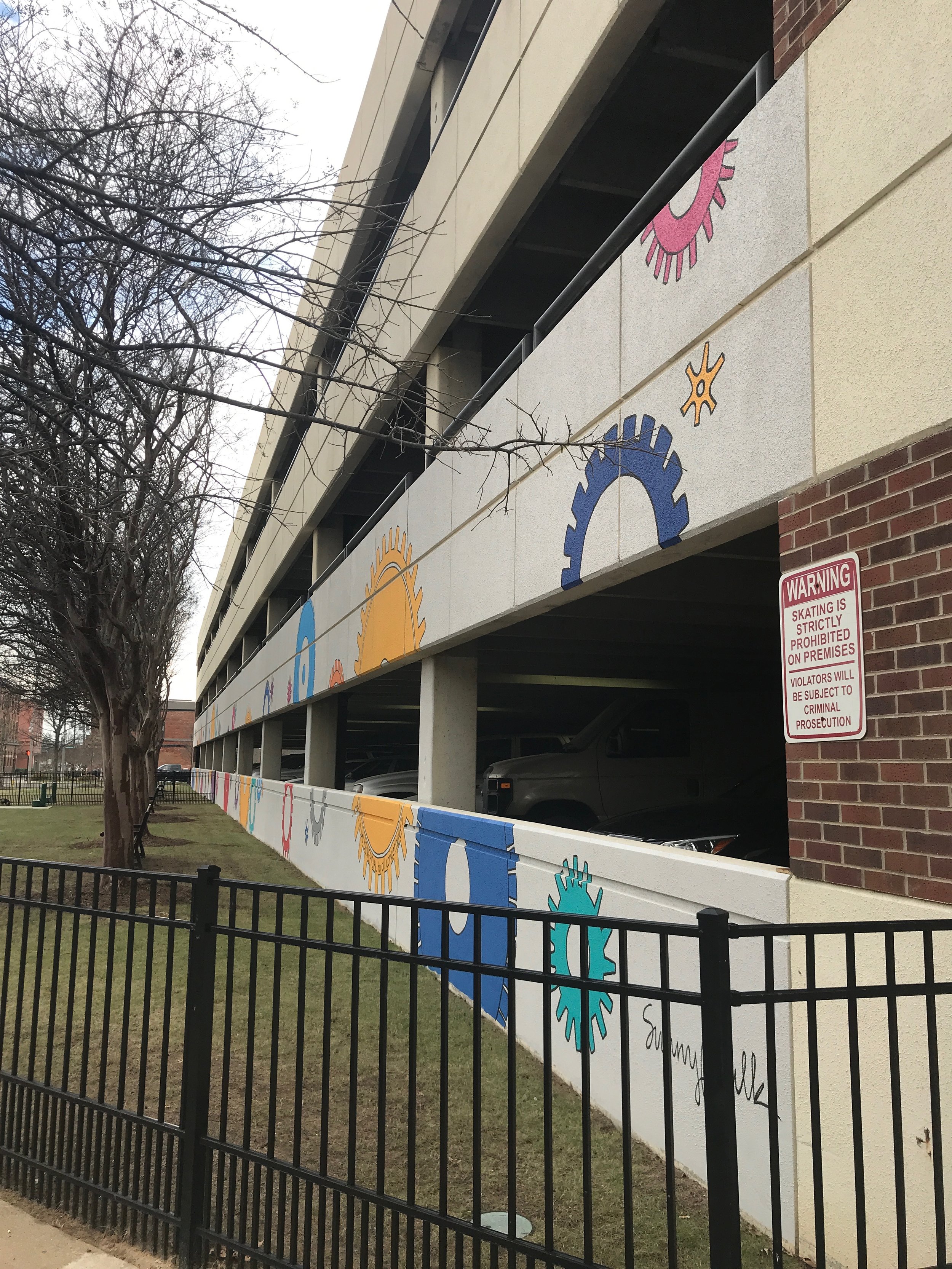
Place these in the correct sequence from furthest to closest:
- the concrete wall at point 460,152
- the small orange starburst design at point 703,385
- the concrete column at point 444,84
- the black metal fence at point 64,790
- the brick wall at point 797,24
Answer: the black metal fence at point 64,790
the concrete column at point 444,84
the concrete wall at point 460,152
the small orange starburst design at point 703,385
the brick wall at point 797,24

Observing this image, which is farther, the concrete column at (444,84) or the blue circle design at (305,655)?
the blue circle design at (305,655)

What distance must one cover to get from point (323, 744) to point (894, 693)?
1322 centimetres

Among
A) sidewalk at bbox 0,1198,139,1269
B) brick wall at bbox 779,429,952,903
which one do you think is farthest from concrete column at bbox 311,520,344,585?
brick wall at bbox 779,429,952,903

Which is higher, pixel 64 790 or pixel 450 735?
pixel 450 735

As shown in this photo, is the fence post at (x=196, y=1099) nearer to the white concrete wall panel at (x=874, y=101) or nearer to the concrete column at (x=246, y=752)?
the white concrete wall panel at (x=874, y=101)

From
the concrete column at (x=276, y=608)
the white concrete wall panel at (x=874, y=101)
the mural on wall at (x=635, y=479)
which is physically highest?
the concrete column at (x=276, y=608)

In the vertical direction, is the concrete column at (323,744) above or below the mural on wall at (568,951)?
above

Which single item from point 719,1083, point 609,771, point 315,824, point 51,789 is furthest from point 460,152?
point 51,789

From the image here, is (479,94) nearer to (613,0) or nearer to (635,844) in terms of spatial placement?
(613,0)

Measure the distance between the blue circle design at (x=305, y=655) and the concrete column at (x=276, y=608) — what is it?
21.5 ft

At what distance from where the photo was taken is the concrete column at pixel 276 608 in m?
24.3

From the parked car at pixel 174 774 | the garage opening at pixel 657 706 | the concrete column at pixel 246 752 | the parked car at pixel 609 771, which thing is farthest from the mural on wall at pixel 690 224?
the parked car at pixel 174 774

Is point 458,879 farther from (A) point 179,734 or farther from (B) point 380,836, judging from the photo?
(A) point 179,734

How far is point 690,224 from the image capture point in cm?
468
